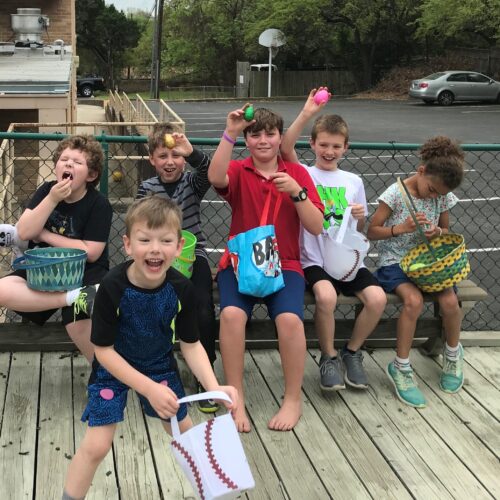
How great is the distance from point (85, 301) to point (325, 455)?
1.23 meters

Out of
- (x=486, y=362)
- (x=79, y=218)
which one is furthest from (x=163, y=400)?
(x=486, y=362)

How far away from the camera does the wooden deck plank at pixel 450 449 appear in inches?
115

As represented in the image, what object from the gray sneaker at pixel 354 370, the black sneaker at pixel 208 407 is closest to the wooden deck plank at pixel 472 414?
the gray sneaker at pixel 354 370

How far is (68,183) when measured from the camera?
319 centimetres

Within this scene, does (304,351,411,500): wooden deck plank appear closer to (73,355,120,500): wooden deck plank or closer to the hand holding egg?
(73,355,120,500): wooden deck plank

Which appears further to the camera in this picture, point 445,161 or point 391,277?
point 391,277

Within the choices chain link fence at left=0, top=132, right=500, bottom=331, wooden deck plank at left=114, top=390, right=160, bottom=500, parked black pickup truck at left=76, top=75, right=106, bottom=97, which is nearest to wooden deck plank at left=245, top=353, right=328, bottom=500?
wooden deck plank at left=114, top=390, right=160, bottom=500

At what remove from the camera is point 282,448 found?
3182 mm

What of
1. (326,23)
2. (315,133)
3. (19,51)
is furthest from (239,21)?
(315,133)

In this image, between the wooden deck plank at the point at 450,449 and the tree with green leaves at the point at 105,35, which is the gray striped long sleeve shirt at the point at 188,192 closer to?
the wooden deck plank at the point at 450,449

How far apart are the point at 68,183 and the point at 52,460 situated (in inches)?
46.1

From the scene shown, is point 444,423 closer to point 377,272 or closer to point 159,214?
point 377,272

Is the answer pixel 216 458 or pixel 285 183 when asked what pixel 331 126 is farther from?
pixel 216 458

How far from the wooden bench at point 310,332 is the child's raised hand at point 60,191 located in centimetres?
79
